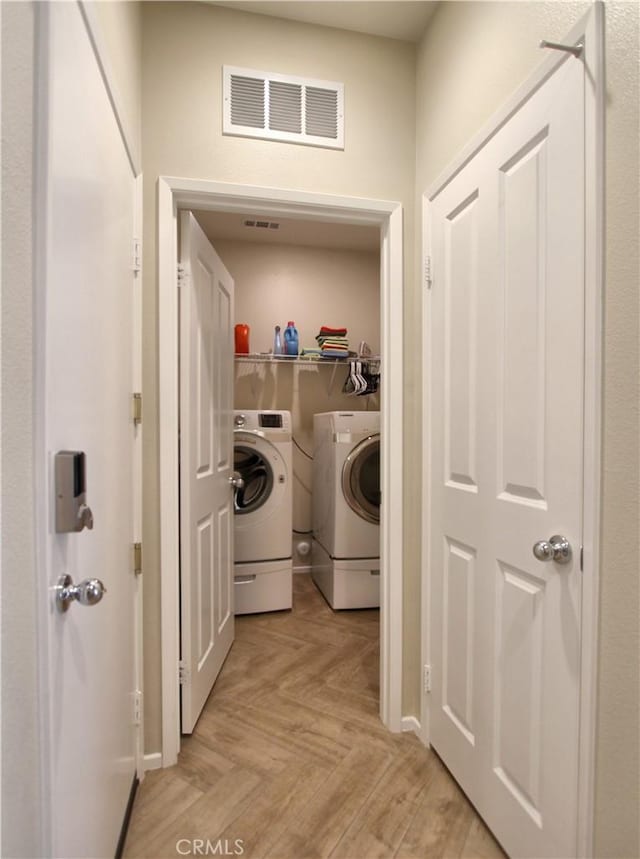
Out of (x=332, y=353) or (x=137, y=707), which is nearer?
(x=137, y=707)

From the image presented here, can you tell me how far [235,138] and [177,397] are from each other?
0.96 m

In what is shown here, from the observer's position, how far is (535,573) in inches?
43.4

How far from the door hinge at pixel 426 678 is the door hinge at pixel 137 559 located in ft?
3.61

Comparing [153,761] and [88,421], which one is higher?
[88,421]

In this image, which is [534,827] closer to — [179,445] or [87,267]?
[179,445]

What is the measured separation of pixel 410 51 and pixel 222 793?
110 inches

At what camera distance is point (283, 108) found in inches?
64.8

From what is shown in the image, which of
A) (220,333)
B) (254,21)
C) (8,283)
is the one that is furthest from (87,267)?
(254,21)

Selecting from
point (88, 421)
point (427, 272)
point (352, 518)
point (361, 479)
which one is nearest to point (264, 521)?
point (352, 518)

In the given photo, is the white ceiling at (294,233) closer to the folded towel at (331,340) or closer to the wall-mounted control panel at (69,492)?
the folded towel at (331,340)

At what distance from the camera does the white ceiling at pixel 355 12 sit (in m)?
1.58

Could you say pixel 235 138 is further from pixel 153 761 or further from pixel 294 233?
Result: pixel 153 761

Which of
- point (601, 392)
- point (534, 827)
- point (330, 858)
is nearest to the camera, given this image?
point (601, 392)

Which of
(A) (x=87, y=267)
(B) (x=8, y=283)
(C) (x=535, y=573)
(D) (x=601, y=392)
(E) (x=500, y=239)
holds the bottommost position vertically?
(C) (x=535, y=573)
